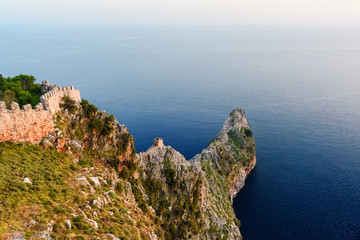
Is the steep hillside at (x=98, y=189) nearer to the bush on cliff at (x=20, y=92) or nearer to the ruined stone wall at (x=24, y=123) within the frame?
the ruined stone wall at (x=24, y=123)

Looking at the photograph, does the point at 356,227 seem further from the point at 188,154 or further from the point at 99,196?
the point at 99,196

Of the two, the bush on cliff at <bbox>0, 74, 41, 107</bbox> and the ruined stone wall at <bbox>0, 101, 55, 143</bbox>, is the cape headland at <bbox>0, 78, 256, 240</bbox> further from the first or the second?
the bush on cliff at <bbox>0, 74, 41, 107</bbox>

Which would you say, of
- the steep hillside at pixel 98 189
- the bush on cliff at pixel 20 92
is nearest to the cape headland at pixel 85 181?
the steep hillside at pixel 98 189

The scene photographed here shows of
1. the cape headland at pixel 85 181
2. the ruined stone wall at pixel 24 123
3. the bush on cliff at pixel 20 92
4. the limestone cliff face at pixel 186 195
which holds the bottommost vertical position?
the limestone cliff face at pixel 186 195

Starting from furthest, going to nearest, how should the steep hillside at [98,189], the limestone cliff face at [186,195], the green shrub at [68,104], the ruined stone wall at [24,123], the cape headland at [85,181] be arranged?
the limestone cliff face at [186,195] < the green shrub at [68,104] < the ruined stone wall at [24,123] < the cape headland at [85,181] < the steep hillside at [98,189]

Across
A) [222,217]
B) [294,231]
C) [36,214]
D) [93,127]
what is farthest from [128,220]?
[294,231]

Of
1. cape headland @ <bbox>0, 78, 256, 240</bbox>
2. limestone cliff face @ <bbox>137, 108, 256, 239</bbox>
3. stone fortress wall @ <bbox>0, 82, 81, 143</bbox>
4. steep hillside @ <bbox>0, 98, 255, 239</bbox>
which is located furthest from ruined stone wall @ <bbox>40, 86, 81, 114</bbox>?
limestone cliff face @ <bbox>137, 108, 256, 239</bbox>
